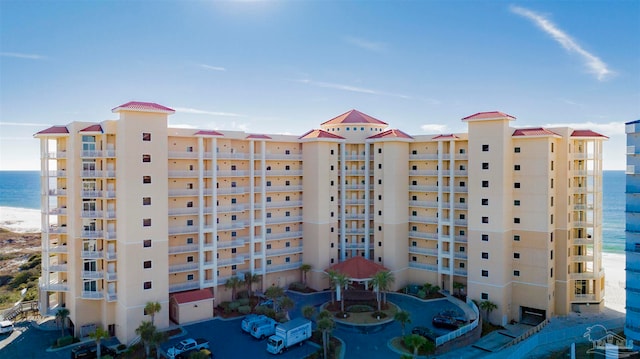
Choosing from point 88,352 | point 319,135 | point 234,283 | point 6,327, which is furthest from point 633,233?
point 6,327

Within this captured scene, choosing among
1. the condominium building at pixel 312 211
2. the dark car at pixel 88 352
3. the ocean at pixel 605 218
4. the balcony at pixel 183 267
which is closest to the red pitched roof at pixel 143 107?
the condominium building at pixel 312 211

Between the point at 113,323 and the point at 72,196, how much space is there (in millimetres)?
11930

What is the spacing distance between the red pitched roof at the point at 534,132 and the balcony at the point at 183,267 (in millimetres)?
35332

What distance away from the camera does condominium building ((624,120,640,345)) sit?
3456 cm

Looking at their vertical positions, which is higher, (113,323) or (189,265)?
(189,265)

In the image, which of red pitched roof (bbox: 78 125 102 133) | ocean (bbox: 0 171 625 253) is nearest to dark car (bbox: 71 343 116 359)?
red pitched roof (bbox: 78 125 102 133)

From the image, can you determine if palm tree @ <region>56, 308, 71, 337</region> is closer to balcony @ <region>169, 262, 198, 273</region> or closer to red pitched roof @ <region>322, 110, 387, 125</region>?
balcony @ <region>169, 262, 198, 273</region>

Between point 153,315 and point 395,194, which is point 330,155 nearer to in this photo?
point 395,194

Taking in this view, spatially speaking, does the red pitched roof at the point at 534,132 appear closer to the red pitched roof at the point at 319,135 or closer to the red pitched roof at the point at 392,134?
the red pitched roof at the point at 392,134

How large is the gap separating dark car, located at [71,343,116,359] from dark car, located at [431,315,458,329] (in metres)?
27.7

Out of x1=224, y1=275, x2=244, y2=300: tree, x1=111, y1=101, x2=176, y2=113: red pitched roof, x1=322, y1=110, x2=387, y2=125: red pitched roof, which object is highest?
x1=322, y1=110, x2=387, y2=125: red pitched roof

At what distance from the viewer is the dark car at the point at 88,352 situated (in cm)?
3284

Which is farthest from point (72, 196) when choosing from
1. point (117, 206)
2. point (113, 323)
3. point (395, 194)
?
point (395, 194)

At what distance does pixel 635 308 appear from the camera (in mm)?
34531
